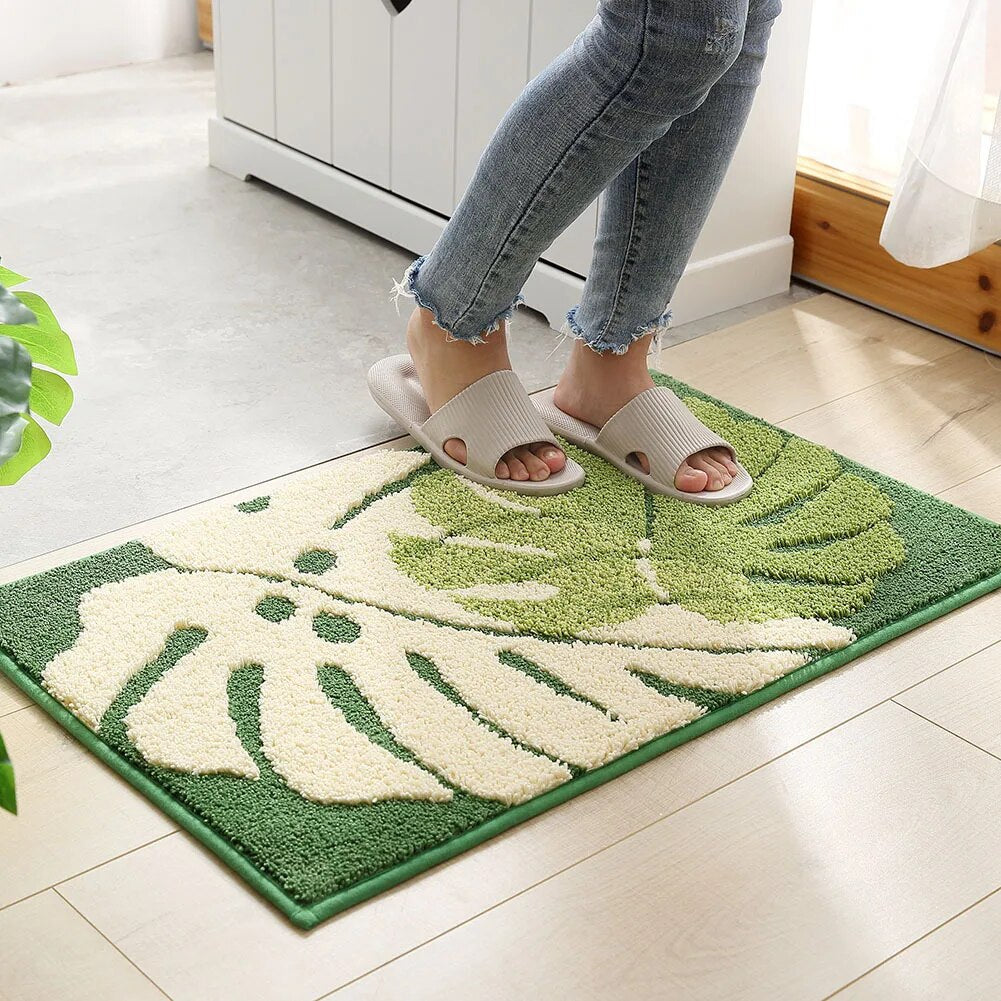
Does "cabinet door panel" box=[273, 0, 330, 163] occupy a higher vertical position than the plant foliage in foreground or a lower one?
lower

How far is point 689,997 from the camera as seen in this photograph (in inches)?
33.1

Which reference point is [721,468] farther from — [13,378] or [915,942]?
[13,378]

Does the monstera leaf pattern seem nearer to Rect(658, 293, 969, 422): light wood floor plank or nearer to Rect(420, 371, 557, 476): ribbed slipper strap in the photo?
Rect(420, 371, 557, 476): ribbed slipper strap

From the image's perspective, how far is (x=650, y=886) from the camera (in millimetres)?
928

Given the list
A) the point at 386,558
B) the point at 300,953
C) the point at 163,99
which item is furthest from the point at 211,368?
the point at 163,99

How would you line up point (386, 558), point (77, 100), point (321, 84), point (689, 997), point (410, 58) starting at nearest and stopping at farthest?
point (689, 997) → point (386, 558) → point (410, 58) → point (321, 84) → point (77, 100)

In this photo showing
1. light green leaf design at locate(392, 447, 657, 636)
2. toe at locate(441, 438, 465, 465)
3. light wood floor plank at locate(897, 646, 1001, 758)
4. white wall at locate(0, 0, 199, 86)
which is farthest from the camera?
white wall at locate(0, 0, 199, 86)

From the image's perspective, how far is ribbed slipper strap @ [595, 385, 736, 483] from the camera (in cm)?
141

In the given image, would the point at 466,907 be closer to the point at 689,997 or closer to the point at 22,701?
the point at 689,997

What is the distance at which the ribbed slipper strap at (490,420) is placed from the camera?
4.62ft

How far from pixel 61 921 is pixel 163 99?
2.21 m

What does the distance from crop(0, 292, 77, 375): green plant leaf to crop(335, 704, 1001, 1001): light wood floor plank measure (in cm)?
41

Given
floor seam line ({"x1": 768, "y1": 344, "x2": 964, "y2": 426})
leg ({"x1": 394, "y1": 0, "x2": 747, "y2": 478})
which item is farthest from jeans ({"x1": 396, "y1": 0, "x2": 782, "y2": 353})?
floor seam line ({"x1": 768, "y1": 344, "x2": 964, "y2": 426})

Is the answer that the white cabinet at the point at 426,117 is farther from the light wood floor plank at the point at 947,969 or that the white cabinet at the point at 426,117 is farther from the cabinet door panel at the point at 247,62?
the light wood floor plank at the point at 947,969
